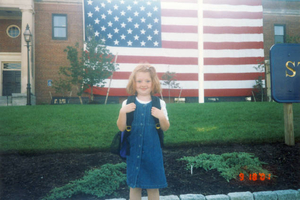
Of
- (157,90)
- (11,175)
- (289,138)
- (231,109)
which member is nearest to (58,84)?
(11,175)

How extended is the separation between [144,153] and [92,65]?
3666 millimetres

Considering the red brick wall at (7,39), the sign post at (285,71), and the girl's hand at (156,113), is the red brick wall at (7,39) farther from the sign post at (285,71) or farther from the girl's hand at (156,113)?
the sign post at (285,71)

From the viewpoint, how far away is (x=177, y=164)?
2.80m

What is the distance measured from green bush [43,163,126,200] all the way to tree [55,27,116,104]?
80.9 inches

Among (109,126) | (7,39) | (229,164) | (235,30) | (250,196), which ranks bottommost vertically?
(250,196)

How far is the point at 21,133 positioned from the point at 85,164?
1339 mm

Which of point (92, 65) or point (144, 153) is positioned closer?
point (144, 153)

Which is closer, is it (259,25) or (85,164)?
(85,164)

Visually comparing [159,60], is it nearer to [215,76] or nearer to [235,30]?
[215,76]

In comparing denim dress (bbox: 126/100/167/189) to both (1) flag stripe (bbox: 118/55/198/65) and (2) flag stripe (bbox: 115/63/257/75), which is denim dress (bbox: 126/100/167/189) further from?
(2) flag stripe (bbox: 115/63/257/75)

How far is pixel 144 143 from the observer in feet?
5.85

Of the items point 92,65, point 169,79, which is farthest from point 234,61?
point 92,65

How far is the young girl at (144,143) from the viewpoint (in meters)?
1.76

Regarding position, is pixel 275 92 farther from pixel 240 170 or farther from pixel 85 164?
pixel 85 164
